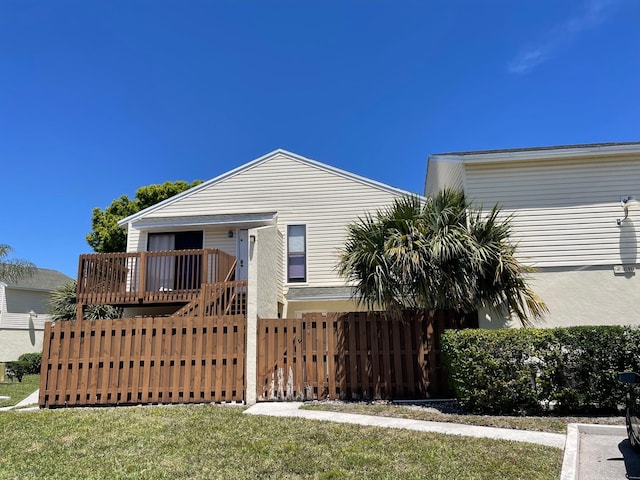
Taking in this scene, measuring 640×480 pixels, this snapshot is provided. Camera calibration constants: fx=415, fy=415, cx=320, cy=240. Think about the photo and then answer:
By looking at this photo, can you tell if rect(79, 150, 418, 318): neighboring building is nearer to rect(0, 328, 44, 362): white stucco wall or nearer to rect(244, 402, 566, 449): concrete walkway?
rect(244, 402, 566, 449): concrete walkway

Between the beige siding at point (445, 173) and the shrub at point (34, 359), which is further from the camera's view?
the shrub at point (34, 359)

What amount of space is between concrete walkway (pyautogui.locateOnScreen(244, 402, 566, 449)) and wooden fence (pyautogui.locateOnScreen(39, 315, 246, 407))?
112cm

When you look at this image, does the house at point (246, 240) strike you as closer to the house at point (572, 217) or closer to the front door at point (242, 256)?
the front door at point (242, 256)

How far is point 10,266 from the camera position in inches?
834

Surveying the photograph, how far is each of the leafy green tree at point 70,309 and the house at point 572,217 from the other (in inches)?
518

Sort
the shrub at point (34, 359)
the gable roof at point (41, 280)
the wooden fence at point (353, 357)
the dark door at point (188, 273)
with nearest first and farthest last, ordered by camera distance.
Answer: the wooden fence at point (353, 357) < the dark door at point (188, 273) < the shrub at point (34, 359) < the gable roof at point (41, 280)

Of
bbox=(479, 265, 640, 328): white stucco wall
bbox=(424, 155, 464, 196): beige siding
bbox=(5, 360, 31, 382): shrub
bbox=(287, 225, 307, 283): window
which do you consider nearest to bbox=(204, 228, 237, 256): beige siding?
bbox=(287, 225, 307, 283): window

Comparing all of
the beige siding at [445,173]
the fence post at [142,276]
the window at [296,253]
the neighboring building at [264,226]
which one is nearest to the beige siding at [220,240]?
the neighboring building at [264,226]

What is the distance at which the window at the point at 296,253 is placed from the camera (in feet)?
46.4

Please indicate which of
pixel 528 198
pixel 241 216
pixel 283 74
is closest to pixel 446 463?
pixel 528 198

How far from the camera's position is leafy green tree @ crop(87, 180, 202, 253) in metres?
28.0

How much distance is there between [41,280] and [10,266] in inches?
305

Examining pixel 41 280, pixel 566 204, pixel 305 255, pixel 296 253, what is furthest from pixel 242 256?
pixel 41 280

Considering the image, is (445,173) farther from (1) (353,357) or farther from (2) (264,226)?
(1) (353,357)
